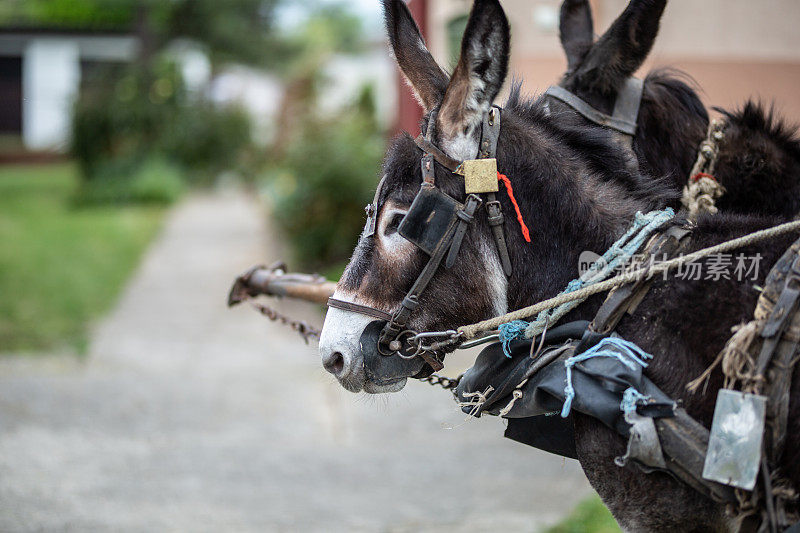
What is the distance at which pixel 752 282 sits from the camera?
1.94m

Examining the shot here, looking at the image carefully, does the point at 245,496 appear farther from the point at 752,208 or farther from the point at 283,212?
the point at 283,212

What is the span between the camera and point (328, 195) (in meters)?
9.02

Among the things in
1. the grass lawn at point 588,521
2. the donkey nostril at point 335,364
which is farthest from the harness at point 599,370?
A: the grass lawn at point 588,521

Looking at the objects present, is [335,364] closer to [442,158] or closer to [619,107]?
[442,158]

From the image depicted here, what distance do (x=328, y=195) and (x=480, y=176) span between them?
7.08m

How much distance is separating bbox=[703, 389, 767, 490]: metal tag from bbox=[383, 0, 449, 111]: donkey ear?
43.1 inches

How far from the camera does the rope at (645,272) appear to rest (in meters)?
1.95

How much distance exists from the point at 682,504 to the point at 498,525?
249cm

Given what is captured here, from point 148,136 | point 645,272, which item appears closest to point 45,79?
point 148,136

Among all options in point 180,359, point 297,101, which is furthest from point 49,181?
point 180,359

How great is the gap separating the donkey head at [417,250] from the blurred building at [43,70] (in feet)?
80.1

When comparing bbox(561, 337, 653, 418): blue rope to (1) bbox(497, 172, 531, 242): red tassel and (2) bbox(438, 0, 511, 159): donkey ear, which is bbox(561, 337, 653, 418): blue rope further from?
(2) bbox(438, 0, 511, 159): donkey ear

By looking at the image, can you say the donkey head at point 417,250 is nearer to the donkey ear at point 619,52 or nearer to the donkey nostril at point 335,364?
the donkey nostril at point 335,364

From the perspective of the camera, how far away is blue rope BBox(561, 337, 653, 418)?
1.90 meters
